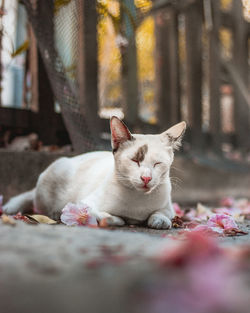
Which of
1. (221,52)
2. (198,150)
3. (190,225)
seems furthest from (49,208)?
(221,52)

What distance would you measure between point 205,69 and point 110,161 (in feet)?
13.3

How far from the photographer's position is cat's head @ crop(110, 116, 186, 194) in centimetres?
203

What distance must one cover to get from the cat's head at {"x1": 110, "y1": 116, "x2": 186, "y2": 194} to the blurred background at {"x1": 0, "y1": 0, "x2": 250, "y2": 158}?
41.0 inches

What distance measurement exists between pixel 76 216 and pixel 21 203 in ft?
2.90

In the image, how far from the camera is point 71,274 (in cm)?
83

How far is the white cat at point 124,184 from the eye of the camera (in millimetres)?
2064

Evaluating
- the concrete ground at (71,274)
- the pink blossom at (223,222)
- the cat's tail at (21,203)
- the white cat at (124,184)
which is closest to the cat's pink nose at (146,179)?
the white cat at (124,184)

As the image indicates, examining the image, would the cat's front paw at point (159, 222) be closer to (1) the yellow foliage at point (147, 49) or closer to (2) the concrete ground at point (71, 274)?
(2) the concrete ground at point (71, 274)

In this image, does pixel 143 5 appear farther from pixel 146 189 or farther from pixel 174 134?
pixel 146 189

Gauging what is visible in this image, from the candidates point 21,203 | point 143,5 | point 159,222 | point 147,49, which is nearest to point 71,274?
point 159,222

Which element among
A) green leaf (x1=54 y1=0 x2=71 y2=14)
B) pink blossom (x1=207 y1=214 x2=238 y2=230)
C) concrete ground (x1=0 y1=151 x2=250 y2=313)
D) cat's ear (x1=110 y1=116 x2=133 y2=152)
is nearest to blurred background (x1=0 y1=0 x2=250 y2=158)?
green leaf (x1=54 y1=0 x2=71 y2=14)

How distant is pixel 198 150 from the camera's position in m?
4.84

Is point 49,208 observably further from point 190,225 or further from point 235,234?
point 235,234

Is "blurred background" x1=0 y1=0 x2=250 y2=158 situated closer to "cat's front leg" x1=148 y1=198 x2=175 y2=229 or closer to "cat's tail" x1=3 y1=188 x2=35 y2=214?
"cat's tail" x1=3 y1=188 x2=35 y2=214
